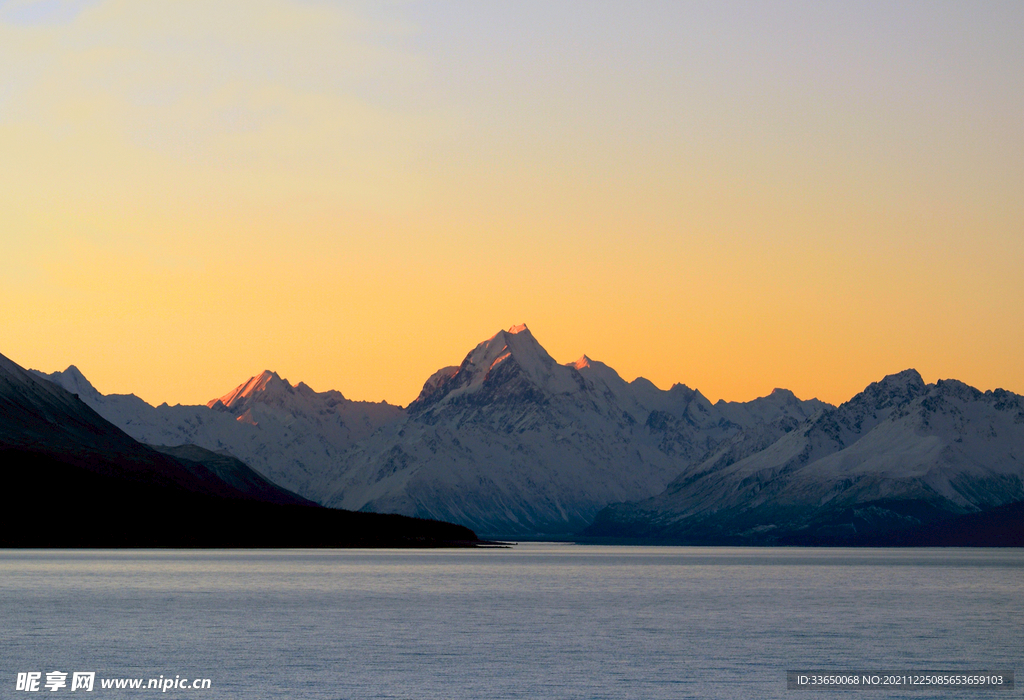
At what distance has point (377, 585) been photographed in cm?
18262

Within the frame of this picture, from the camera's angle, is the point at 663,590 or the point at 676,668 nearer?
the point at 676,668

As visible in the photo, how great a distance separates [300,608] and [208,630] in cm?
2689

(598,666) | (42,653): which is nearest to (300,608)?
(42,653)

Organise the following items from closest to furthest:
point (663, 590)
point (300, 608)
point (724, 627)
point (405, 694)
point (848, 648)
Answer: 1. point (405, 694)
2. point (848, 648)
3. point (724, 627)
4. point (300, 608)
5. point (663, 590)

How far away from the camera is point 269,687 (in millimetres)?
76938

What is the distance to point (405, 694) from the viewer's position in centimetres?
7450

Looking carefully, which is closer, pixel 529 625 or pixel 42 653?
pixel 42 653

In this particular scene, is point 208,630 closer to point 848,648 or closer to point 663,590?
point 848,648

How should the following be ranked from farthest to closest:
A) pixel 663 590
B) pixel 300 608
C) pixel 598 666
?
pixel 663 590 < pixel 300 608 < pixel 598 666

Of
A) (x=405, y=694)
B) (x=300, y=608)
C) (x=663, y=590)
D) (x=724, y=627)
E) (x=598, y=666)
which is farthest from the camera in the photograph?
(x=663, y=590)

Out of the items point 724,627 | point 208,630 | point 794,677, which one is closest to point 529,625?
point 724,627

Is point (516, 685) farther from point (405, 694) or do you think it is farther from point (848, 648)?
point (848, 648)

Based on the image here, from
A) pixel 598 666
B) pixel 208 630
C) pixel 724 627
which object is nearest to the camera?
pixel 598 666

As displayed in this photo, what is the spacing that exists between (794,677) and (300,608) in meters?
68.2
